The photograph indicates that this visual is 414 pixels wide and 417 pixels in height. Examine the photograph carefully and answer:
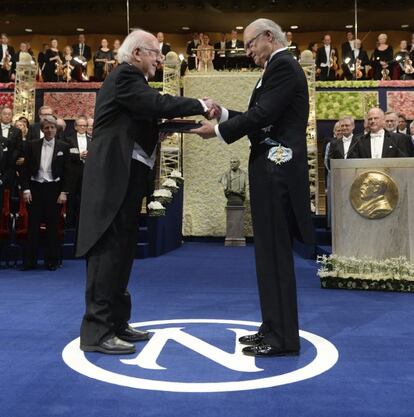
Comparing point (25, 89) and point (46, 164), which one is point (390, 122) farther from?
point (25, 89)

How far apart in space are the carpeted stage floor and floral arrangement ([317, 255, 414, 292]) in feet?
0.59

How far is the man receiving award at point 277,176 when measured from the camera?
8.64 ft

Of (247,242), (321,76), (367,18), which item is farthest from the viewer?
(367,18)

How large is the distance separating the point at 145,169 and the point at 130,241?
0.39 m

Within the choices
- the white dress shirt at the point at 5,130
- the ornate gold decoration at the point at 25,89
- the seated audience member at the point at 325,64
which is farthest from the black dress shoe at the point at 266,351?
the seated audience member at the point at 325,64

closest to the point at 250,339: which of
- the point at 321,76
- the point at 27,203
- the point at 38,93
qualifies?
the point at 27,203

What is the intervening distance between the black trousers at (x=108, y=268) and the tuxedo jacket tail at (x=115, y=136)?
0.23ft

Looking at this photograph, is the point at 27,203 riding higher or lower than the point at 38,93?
lower

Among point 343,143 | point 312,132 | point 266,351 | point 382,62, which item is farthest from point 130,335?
point 382,62

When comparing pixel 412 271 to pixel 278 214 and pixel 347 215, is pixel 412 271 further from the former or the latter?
pixel 278 214

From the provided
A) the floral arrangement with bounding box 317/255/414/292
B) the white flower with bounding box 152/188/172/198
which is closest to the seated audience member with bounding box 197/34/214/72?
the white flower with bounding box 152/188/172/198

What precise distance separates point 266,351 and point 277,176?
86cm

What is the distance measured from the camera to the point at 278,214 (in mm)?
2678

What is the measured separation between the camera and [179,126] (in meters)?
2.80
